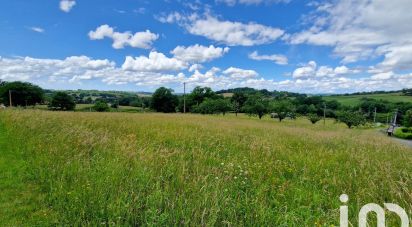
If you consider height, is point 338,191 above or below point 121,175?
below

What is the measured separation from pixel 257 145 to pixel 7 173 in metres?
6.40

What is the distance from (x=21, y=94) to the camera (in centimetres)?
9019

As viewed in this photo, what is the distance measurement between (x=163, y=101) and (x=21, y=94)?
4957 centimetres

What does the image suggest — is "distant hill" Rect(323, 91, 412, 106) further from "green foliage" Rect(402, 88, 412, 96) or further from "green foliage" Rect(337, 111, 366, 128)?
"green foliage" Rect(337, 111, 366, 128)

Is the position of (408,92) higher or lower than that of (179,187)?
higher

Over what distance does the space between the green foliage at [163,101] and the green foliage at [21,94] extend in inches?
1694

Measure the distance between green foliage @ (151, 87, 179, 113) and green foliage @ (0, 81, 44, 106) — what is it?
43.0 metres

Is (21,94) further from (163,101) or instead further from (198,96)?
(198,96)

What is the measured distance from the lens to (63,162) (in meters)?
5.83

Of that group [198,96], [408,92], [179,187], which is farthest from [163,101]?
[408,92]

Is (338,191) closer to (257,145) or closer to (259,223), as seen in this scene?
(259,223)

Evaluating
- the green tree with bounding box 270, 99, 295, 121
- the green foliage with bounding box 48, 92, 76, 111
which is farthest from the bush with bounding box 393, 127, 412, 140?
the green foliage with bounding box 48, 92, 76, 111

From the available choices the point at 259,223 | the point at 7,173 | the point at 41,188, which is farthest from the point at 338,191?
the point at 7,173

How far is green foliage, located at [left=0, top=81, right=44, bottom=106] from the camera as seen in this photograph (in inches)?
3516
